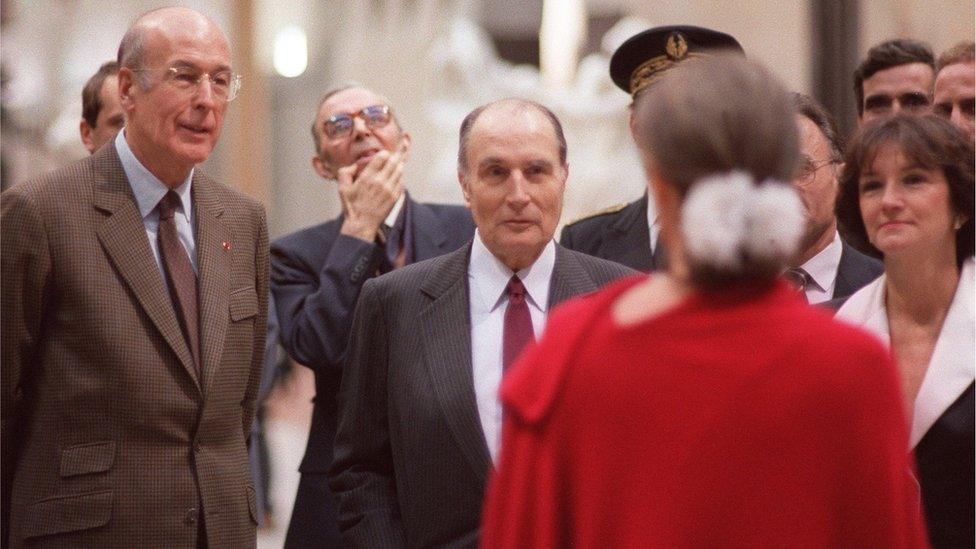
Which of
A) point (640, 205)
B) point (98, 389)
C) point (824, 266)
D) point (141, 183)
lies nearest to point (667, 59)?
point (640, 205)

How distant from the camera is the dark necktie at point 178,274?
2.98 metres

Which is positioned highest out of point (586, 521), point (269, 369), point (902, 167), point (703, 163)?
point (703, 163)

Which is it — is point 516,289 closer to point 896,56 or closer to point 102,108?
point 102,108

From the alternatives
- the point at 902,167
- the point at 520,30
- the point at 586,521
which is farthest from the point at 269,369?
the point at 520,30

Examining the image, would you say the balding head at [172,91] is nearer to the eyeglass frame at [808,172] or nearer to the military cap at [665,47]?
the military cap at [665,47]

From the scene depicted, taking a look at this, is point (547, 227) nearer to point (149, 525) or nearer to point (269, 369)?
point (149, 525)

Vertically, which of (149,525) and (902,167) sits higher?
(902,167)

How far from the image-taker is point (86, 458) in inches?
111

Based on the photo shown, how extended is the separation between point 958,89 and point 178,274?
1954 mm

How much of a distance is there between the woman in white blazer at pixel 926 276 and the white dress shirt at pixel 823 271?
1.66 feet

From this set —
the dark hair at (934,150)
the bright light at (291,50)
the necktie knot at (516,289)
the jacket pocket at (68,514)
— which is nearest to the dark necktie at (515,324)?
the necktie knot at (516,289)

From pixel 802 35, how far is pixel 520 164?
6.51 metres

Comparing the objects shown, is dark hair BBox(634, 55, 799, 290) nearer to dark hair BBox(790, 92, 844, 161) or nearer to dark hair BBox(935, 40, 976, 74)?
dark hair BBox(790, 92, 844, 161)

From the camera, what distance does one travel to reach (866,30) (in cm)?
877
